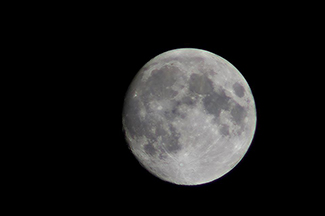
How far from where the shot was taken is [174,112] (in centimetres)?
344

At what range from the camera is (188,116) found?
3412 millimetres

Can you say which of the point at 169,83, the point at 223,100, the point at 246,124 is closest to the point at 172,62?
the point at 169,83

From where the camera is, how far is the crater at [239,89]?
3736 millimetres

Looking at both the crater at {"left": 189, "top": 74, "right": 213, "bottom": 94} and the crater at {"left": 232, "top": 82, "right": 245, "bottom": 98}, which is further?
the crater at {"left": 232, "top": 82, "right": 245, "bottom": 98}

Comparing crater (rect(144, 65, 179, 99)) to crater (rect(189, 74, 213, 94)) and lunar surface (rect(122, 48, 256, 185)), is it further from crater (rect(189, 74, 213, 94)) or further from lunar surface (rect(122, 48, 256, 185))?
crater (rect(189, 74, 213, 94))

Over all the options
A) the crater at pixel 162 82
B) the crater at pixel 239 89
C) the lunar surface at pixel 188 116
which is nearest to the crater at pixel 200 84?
the lunar surface at pixel 188 116

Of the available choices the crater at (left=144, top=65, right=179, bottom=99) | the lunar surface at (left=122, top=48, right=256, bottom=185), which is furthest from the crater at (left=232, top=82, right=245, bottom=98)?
the crater at (left=144, top=65, right=179, bottom=99)

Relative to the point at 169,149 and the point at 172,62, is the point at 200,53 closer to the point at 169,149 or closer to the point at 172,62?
the point at 172,62

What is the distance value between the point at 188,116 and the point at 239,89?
941mm

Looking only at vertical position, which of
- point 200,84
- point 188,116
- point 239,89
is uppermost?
point 239,89

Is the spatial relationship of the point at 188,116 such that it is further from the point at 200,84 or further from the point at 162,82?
the point at 162,82

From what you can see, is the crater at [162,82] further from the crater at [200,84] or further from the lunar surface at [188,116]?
the crater at [200,84]

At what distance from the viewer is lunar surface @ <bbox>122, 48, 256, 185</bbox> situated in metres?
3.45

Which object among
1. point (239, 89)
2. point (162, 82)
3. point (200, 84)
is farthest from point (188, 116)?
point (239, 89)
